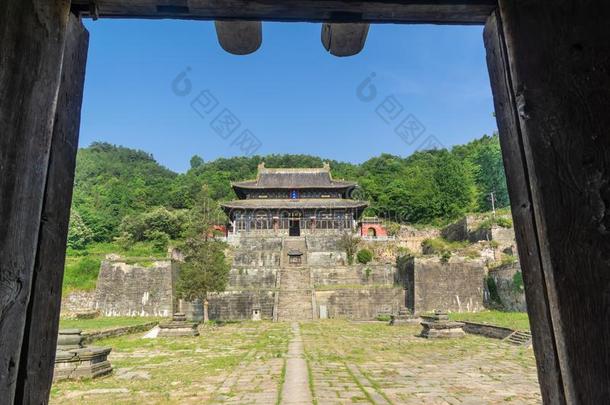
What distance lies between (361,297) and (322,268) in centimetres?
407

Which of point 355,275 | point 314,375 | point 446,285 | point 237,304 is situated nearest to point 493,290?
point 446,285

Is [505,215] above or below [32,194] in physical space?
above

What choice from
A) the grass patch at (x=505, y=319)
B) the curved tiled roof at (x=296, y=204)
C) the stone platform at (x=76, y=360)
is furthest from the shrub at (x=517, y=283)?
the stone platform at (x=76, y=360)

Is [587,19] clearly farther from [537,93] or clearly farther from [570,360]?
[570,360]


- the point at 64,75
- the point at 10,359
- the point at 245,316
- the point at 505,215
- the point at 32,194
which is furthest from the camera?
the point at 505,215

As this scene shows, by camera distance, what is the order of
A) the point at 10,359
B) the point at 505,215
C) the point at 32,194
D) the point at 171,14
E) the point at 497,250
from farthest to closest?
the point at 505,215 < the point at 497,250 < the point at 171,14 < the point at 32,194 < the point at 10,359

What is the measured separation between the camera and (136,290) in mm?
24172

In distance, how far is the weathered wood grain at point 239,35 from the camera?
2.21 metres

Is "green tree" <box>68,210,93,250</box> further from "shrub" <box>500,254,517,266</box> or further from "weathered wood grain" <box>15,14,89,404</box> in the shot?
"weathered wood grain" <box>15,14,89,404</box>

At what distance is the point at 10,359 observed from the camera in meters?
1.41

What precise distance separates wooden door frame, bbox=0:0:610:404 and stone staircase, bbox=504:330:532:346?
1138 cm

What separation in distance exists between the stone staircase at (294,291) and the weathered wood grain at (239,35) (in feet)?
68.7

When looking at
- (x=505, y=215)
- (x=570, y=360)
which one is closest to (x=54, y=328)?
(x=570, y=360)

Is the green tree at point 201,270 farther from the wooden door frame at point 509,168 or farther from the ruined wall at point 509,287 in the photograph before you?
the wooden door frame at point 509,168
